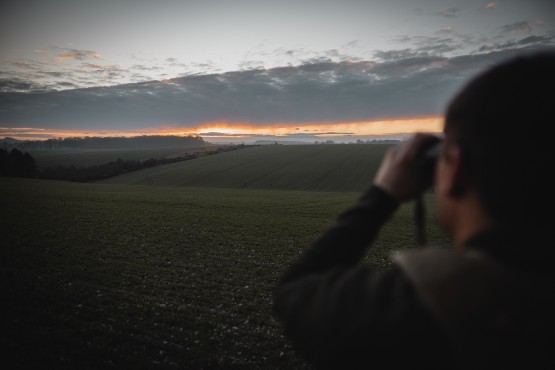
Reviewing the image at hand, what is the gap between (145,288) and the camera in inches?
445

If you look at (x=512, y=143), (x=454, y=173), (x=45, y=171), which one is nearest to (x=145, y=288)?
(x=454, y=173)

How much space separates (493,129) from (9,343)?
9528 millimetres

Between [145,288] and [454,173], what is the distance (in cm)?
1213

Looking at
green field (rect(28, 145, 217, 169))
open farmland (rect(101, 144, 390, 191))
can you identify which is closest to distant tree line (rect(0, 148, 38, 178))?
open farmland (rect(101, 144, 390, 191))

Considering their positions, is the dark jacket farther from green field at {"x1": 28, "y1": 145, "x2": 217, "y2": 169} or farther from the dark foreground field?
green field at {"x1": 28, "y1": 145, "x2": 217, "y2": 169}

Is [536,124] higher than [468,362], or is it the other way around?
[536,124]

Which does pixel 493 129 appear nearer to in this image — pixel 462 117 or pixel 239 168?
pixel 462 117

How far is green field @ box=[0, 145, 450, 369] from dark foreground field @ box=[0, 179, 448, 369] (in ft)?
0.13

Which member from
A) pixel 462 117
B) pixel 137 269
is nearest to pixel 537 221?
pixel 462 117

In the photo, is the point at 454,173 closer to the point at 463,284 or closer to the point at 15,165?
the point at 463,284

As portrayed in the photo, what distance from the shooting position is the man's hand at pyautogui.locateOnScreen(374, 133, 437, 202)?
4.85 feet

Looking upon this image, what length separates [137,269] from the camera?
1341 cm

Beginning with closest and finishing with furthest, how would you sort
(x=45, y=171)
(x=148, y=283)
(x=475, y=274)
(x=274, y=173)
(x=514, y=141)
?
(x=475, y=274) < (x=514, y=141) < (x=148, y=283) < (x=274, y=173) < (x=45, y=171)

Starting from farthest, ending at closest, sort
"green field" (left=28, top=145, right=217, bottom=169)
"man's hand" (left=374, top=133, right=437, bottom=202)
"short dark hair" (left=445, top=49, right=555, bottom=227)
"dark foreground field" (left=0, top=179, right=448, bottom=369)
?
"green field" (left=28, top=145, right=217, bottom=169) < "dark foreground field" (left=0, top=179, right=448, bottom=369) < "man's hand" (left=374, top=133, right=437, bottom=202) < "short dark hair" (left=445, top=49, right=555, bottom=227)
